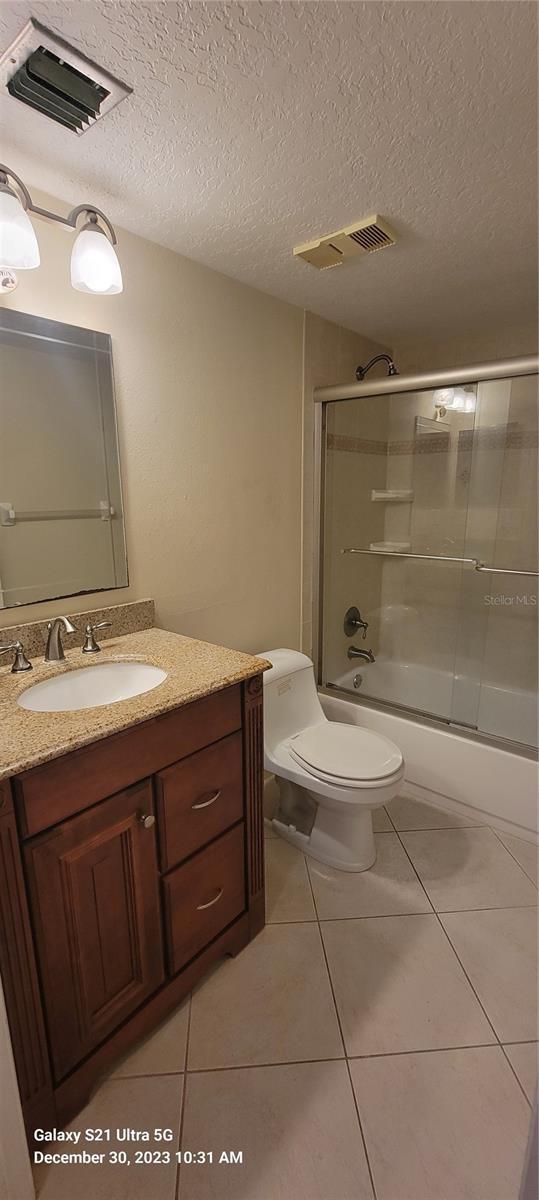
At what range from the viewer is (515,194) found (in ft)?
4.24

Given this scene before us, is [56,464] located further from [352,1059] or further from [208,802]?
[352,1059]

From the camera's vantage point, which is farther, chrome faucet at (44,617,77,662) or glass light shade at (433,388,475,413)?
glass light shade at (433,388,475,413)

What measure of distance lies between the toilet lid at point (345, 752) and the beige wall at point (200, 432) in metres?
0.49

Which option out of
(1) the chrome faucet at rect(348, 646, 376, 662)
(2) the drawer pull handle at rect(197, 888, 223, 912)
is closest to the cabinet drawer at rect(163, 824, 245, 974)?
(2) the drawer pull handle at rect(197, 888, 223, 912)

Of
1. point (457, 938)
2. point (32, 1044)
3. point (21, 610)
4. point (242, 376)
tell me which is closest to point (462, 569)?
point (242, 376)

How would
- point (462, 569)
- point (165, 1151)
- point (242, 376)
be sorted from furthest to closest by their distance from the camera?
point (462, 569), point (242, 376), point (165, 1151)

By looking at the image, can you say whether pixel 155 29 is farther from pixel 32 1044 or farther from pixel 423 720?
pixel 423 720

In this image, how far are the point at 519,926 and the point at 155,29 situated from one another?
7.54 ft

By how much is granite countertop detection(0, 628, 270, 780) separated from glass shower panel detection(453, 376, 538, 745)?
51.3 inches

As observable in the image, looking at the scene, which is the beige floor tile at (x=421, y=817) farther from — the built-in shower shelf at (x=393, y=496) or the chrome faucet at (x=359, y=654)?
the built-in shower shelf at (x=393, y=496)

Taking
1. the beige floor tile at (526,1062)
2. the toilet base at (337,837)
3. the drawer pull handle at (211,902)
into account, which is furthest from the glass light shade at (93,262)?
the beige floor tile at (526,1062)

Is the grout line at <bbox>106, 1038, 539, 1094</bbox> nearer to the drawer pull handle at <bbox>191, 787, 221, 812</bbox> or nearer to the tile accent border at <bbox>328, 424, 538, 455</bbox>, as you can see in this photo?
the drawer pull handle at <bbox>191, 787, 221, 812</bbox>

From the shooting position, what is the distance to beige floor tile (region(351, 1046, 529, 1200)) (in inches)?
37.8

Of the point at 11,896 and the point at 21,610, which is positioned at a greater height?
the point at 21,610
